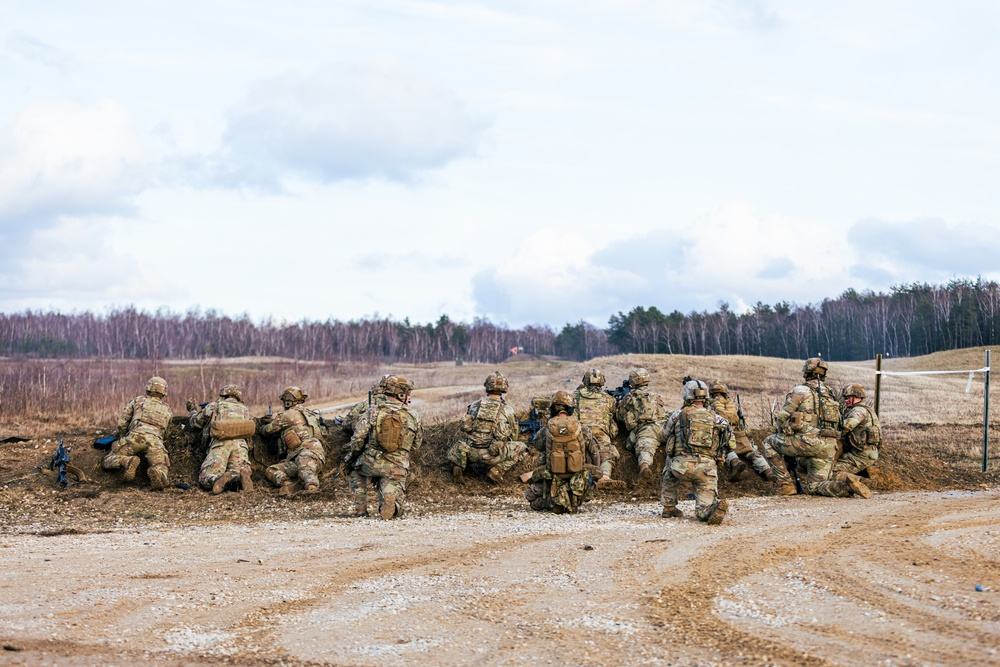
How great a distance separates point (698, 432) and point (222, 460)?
7.63 m

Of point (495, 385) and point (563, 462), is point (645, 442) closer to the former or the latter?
point (495, 385)

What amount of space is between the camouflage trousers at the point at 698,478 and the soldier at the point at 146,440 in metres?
8.02

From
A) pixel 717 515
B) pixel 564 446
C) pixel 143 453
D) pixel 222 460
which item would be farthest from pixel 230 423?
pixel 717 515

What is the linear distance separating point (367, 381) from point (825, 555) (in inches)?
1537

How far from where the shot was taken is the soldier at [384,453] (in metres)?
14.0

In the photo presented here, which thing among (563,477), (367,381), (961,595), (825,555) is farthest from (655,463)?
(367,381)

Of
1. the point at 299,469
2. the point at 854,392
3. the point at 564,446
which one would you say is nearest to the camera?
the point at 564,446

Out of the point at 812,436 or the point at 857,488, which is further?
the point at 812,436

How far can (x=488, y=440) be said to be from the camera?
1655 cm

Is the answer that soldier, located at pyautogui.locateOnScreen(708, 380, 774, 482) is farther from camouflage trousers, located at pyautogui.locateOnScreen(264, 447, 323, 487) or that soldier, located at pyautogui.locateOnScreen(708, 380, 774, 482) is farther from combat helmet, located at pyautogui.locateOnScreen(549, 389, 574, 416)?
camouflage trousers, located at pyautogui.locateOnScreen(264, 447, 323, 487)

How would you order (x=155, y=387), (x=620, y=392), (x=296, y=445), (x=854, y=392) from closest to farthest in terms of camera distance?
(x=296, y=445) < (x=854, y=392) < (x=155, y=387) < (x=620, y=392)

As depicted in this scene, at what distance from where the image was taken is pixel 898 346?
63.2 m

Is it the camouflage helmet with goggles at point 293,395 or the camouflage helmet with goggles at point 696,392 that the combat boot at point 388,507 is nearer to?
the camouflage helmet with goggles at point 293,395

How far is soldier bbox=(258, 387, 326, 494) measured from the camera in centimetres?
1608
